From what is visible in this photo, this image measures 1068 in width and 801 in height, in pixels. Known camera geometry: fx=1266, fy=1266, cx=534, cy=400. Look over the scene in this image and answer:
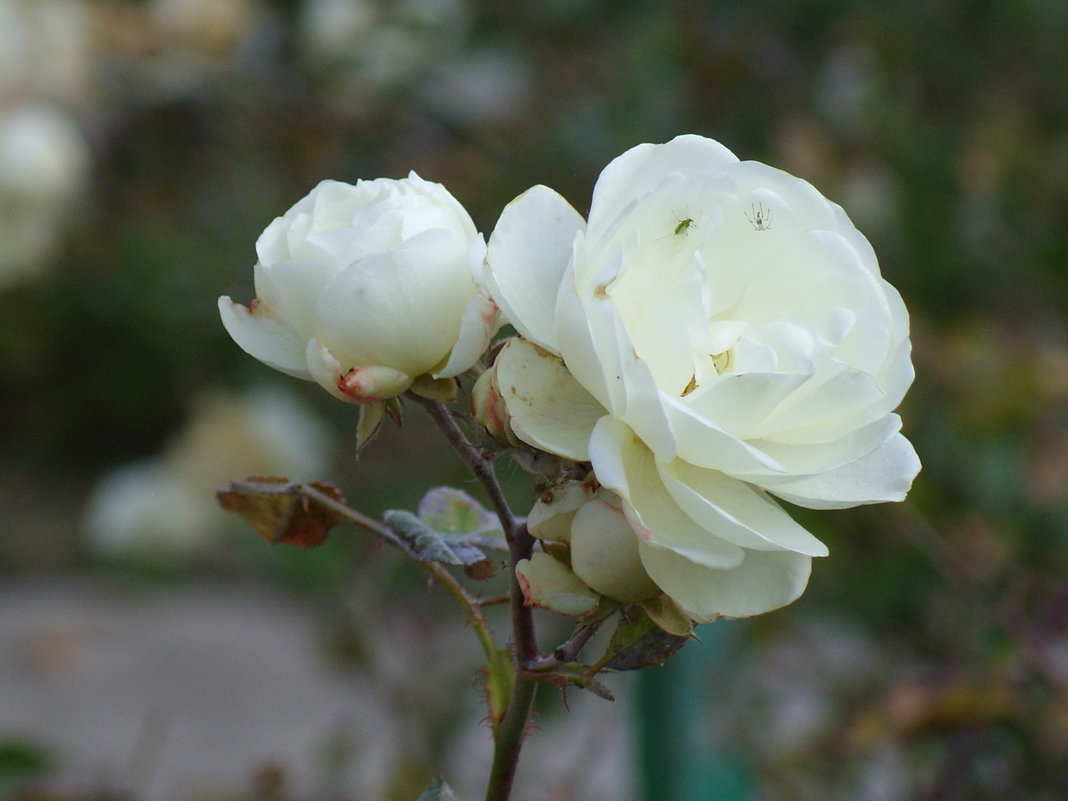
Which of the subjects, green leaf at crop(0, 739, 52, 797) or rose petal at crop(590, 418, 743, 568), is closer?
rose petal at crop(590, 418, 743, 568)

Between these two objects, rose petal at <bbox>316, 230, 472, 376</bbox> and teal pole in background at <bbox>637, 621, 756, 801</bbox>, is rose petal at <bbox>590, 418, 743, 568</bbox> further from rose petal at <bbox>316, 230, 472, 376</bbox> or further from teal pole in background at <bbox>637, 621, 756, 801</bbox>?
teal pole in background at <bbox>637, 621, 756, 801</bbox>

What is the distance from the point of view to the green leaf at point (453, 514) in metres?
0.38

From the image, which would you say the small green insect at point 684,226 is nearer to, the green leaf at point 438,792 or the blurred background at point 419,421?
the green leaf at point 438,792

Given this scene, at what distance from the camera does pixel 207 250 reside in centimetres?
210

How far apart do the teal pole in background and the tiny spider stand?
0.46 metres

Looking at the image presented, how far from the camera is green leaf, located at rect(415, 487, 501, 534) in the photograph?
0.38 meters

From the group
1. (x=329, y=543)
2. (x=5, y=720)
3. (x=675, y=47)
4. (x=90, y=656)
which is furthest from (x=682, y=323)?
(x=90, y=656)

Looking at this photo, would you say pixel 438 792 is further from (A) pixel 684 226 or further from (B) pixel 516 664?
(A) pixel 684 226

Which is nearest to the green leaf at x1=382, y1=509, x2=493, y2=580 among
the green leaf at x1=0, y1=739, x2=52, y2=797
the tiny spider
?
the tiny spider

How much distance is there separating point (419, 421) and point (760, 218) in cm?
133

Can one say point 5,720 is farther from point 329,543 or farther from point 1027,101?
point 1027,101

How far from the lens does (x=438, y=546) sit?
0.34m

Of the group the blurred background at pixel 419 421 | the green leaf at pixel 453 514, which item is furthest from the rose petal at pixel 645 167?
the blurred background at pixel 419 421

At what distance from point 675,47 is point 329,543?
71 cm
